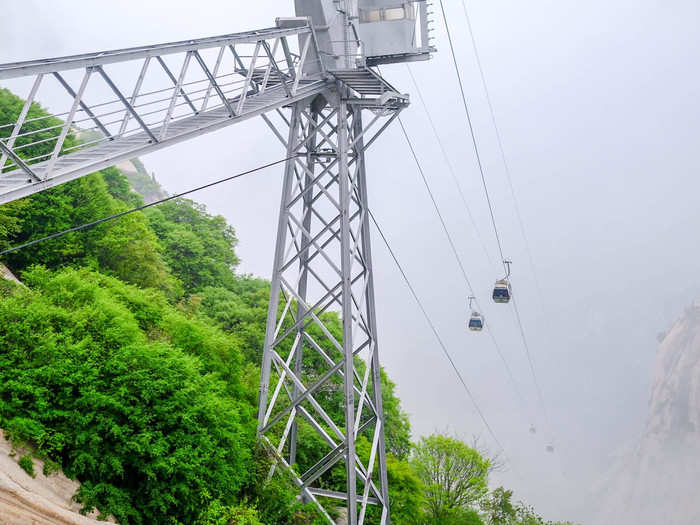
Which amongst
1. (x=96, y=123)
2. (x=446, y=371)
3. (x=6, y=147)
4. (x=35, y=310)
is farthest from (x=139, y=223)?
(x=446, y=371)

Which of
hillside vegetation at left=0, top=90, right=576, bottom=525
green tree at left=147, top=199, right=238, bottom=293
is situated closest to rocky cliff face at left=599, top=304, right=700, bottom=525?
green tree at left=147, top=199, right=238, bottom=293

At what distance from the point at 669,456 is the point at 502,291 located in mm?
112291

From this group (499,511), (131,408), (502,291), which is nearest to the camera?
(131,408)

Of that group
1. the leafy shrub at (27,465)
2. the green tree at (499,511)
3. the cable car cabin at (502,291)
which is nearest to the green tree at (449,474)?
the green tree at (499,511)

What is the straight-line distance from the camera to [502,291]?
24.7 m

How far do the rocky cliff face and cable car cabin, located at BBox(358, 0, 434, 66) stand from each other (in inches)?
4477

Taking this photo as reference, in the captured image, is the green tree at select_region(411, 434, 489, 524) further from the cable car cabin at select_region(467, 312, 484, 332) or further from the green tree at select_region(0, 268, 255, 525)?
the green tree at select_region(0, 268, 255, 525)

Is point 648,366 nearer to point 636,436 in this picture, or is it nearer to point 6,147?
point 636,436

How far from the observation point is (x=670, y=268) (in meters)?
184

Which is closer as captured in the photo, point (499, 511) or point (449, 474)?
point (449, 474)

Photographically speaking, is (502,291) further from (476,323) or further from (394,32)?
(394,32)

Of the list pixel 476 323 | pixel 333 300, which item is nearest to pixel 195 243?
pixel 476 323

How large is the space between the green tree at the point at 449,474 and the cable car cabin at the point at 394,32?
18498 millimetres

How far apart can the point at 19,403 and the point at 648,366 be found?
184m
